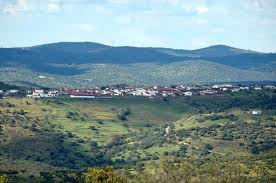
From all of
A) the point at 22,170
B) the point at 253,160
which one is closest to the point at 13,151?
the point at 22,170

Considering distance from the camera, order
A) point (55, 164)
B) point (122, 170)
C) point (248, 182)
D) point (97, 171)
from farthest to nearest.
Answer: point (55, 164)
point (122, 170)
point (248, 182)
point (97, 171)

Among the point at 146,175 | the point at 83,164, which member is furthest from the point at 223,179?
the point at 83,164

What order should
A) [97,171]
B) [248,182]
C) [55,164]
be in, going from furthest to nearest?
[55,164]
[248,182]
[97,171]

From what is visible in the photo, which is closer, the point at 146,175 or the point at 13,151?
the point at 146,175

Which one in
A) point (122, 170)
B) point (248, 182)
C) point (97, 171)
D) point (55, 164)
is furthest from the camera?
point (55, 164)

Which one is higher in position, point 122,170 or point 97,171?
point 97,171

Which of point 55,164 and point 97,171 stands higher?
point 97,171

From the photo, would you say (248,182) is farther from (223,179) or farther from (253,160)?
(253,160)

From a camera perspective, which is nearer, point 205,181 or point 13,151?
point 205,181

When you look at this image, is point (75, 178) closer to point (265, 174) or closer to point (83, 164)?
point (265, 174)
